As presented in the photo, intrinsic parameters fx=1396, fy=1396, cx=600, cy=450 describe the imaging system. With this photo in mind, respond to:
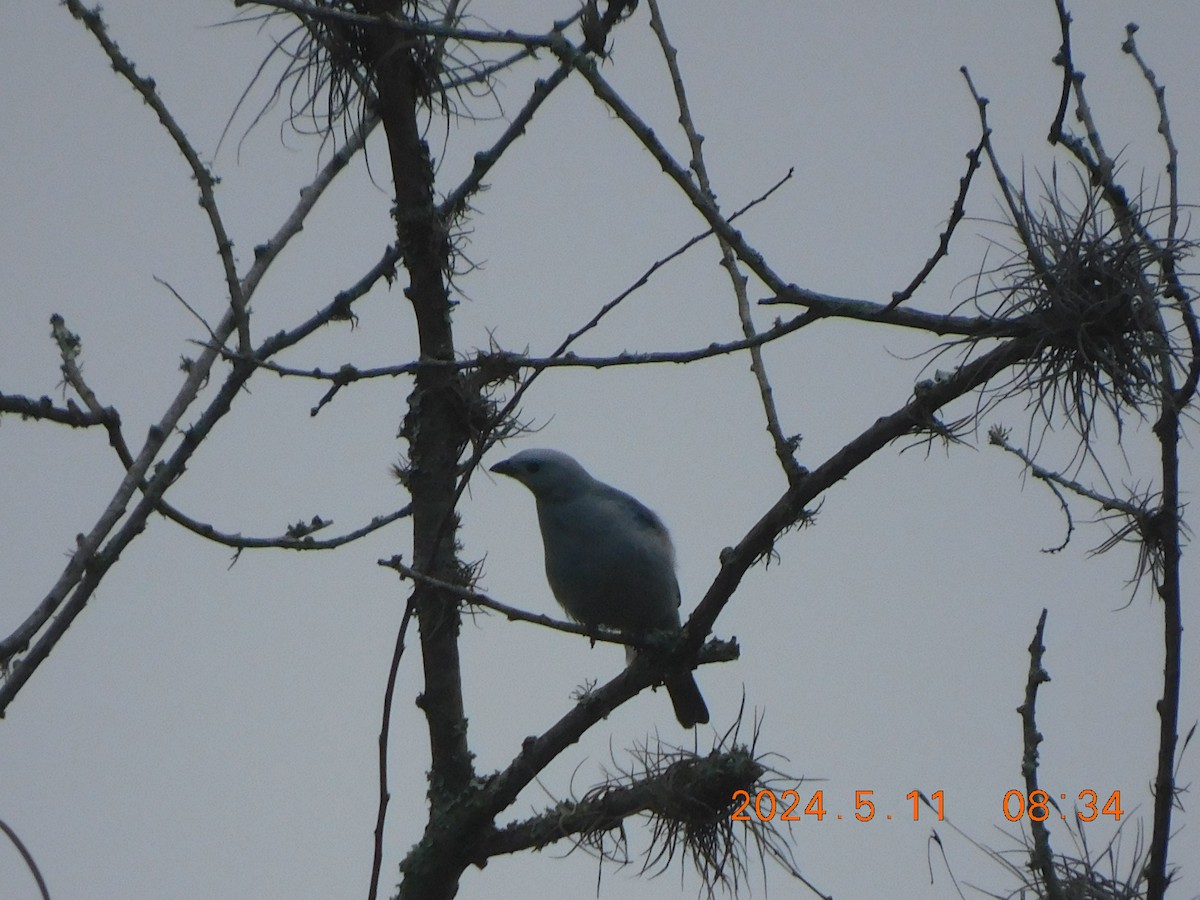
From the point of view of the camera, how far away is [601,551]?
532 cm

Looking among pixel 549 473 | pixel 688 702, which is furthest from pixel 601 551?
pixel 688 702

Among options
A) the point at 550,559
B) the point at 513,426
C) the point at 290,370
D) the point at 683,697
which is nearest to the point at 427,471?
the point at 513,426

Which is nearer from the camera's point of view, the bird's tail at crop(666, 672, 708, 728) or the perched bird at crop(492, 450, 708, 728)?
the perched bird at crop(492, 450, 708, 728)

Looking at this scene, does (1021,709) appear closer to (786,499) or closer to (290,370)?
(786,499)

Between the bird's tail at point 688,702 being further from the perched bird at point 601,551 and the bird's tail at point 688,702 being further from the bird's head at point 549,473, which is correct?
the bird's head at point 549,473

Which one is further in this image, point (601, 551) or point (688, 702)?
point (688, 702)

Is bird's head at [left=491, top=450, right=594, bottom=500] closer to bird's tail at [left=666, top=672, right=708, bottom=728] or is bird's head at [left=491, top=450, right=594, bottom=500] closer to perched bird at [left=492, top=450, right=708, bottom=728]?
perched bird at [left=492, top=450, right=708, bottom=728]

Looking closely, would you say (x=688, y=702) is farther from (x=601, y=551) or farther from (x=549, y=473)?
(x=549, y=473)

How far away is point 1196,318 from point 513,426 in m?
2.20

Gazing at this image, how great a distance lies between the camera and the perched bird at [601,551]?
5.30 metres

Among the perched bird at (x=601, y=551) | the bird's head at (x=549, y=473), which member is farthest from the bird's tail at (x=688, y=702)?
the bird's head at (x=549, y=473)

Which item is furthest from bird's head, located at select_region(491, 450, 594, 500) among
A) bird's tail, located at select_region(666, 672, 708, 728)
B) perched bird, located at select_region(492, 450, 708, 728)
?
bird's tail, located at select_region(666, 672, 708, 728)

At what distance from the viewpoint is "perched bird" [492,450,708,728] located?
17.4 feet

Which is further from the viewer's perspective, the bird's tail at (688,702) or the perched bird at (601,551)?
the bird's tail at (688,702)
